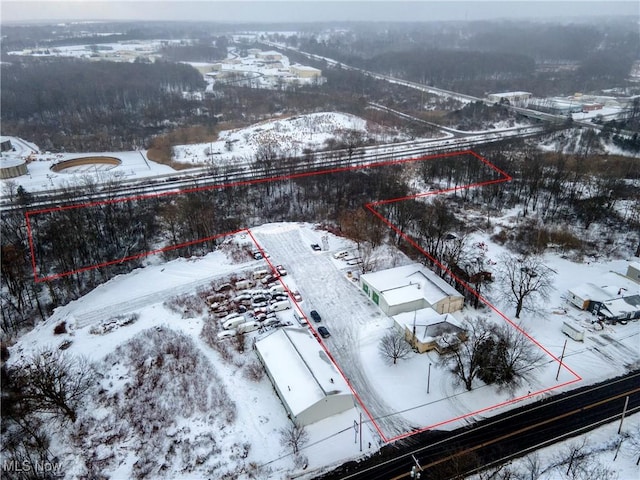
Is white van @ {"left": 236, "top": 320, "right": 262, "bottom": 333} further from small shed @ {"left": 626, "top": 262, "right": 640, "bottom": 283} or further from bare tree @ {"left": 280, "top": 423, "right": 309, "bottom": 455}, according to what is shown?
small shed @ {"left": 626, "top": 262, "right": 640, "bottom": 283}

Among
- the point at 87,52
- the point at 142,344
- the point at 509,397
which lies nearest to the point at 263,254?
the point at 142,344

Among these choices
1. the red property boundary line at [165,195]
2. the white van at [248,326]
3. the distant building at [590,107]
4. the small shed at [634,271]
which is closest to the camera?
the white van at [248,326]

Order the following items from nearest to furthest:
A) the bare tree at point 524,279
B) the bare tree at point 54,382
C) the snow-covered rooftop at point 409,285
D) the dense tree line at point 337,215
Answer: the bare tree at point 54,382 < the bare tree at point 524,279 < the snow-covered rooftop at point 409,285 < the dense tree line at point 337,215

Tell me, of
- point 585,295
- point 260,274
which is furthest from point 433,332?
point 260,274

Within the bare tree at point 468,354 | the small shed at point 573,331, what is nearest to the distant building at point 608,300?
the small shed at point 573,331

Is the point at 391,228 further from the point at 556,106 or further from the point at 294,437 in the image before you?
the point at 556,106

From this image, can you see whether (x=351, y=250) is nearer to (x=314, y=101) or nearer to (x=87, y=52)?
(x=314, y=101)

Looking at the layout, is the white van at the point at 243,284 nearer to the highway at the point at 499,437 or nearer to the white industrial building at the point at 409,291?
the white industrial building at the point at 409,291
